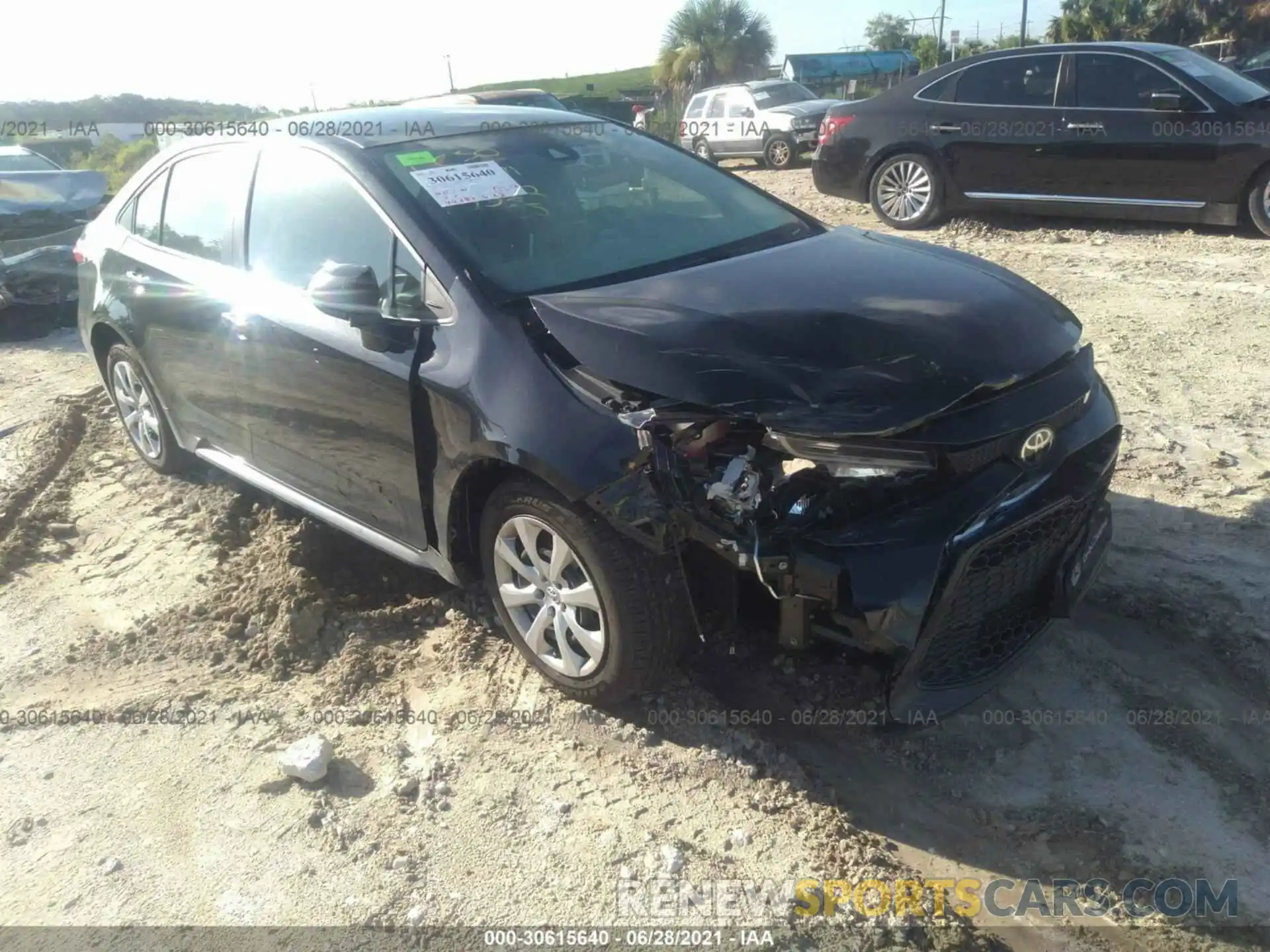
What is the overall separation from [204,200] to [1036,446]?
11.6ft

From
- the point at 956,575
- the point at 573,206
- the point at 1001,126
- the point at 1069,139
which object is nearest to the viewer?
the point at 956,575

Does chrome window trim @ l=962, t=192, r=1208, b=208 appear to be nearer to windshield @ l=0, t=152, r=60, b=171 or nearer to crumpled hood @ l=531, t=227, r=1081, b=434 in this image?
crumpled hood @ l=531, t=227, r=1081, b=434

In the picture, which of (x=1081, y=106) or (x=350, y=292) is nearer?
(x=350, y=292)

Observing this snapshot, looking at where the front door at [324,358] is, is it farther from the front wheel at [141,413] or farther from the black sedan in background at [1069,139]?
the black sedan in background at [1069,139]

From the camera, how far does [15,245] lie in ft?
30.2

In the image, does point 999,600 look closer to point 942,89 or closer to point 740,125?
point 942,89

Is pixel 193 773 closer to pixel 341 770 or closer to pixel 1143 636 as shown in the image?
pixel 341 770

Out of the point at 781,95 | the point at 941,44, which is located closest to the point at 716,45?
the point at 941,44

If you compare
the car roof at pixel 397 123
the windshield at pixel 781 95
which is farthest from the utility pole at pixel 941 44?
the car roof at pixel 397 123

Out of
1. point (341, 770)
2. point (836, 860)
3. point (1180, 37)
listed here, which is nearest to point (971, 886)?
point (836, 860)

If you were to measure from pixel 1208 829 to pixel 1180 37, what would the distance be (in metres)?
46.7

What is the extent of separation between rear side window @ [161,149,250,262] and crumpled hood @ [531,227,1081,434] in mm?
1832

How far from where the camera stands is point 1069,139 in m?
8.59

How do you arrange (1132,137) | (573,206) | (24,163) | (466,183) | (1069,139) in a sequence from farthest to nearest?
(24,163) → (1069,139) → (1132,137) → (573,206) → (466,183)
